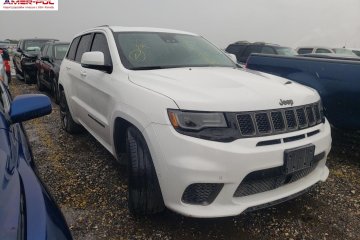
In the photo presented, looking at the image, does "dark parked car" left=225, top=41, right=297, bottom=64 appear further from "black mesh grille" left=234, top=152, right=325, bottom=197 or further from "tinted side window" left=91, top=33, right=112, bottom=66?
"black mesh grille" left=234, top=152, right=325, bottom=197

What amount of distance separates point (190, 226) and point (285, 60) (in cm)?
291

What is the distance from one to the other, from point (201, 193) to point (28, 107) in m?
1.26

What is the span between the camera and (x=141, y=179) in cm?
252

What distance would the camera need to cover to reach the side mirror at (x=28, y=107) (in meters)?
1.95

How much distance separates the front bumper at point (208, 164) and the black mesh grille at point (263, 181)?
4 centimetres

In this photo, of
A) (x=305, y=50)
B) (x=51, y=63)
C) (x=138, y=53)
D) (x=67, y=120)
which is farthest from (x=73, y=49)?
(x=305, y=50)

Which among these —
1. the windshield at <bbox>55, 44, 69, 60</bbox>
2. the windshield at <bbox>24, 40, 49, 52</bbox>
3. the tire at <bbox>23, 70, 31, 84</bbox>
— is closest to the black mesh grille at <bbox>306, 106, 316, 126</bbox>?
the windshield at <bbox>55, 44, 69, 60</bbox>

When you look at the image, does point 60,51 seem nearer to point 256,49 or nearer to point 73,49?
point 73,49

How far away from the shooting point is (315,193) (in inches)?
133

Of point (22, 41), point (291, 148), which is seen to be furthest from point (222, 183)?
point (22, 41)

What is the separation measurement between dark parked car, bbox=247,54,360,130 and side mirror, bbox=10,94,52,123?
128 inches

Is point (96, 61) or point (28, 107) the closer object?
point (28, 107)

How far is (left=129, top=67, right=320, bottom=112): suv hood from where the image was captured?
2318 millimetres

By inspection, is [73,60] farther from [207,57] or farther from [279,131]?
[279,131]
